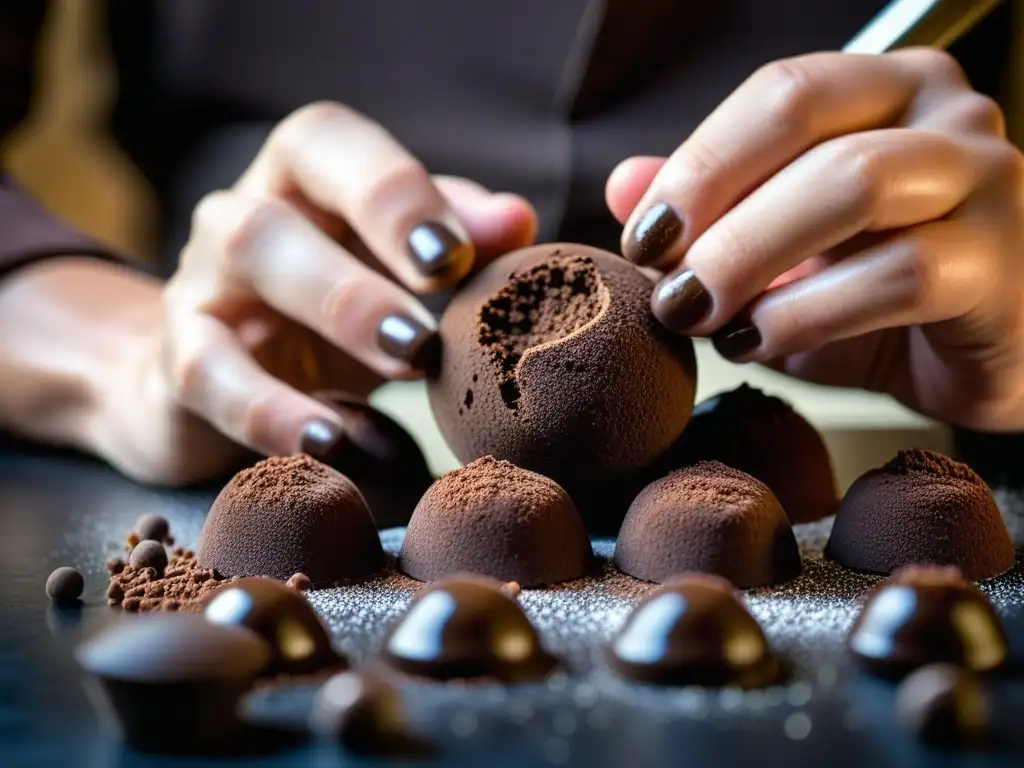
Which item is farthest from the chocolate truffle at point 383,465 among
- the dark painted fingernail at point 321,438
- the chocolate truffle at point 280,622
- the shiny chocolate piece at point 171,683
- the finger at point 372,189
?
the shiny chocolate piece at point 171,683

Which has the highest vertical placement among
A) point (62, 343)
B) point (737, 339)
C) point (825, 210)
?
point (825, 210)

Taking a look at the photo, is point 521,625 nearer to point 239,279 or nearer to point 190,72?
point 239,279

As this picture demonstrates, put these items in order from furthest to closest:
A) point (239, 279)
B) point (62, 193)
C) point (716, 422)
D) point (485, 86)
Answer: point (62, 193) → point (485, 86) → point (239, 279) → point (716, 422)

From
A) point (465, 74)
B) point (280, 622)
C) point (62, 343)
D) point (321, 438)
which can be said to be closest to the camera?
point (280, 622)

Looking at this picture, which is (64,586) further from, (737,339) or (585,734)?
(737,339)

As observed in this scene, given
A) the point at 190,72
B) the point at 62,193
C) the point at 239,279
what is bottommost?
the point at 62,193

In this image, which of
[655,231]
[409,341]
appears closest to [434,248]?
[409,341]

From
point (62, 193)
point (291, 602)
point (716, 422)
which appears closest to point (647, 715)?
point (291, 602)
